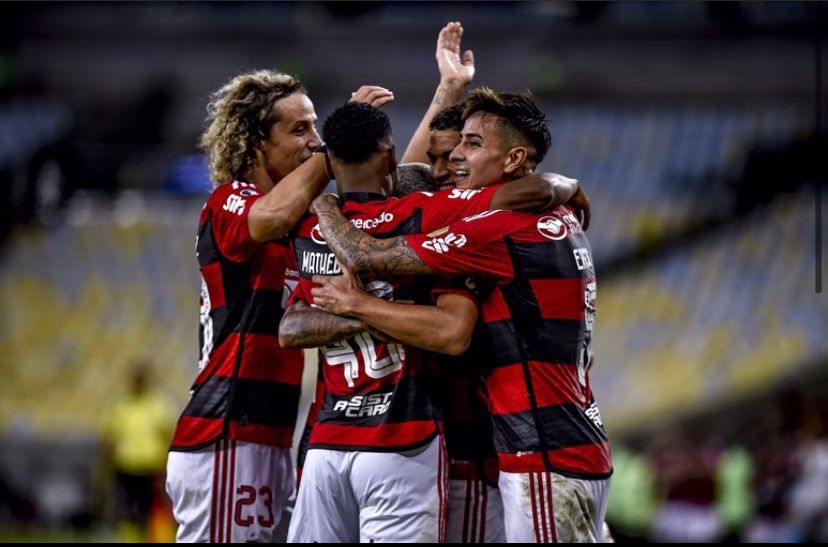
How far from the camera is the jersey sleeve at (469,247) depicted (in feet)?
16.5

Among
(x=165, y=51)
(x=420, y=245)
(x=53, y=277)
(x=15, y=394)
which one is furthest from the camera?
(x=165, y=51)

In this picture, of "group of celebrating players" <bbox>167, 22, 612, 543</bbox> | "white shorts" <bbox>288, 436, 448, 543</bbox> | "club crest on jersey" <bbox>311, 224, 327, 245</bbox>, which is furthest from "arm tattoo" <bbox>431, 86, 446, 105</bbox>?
"white shorts" <bbox>288, 436, 448, 543</bbox>

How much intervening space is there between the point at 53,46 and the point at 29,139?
2885mm

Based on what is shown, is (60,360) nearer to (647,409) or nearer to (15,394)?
(15,394)

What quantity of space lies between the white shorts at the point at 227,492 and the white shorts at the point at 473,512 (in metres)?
0.85

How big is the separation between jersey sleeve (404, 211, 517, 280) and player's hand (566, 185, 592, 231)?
55 cm

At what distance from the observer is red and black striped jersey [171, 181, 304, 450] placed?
18.5 feet

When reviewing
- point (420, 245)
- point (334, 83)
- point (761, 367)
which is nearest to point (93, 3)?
point (334, 83)

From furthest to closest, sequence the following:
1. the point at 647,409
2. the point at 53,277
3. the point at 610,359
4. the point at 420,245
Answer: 1. the point at 53,277
2. the point at 610,359
3. the point at 647,409
4. the point at 420,245

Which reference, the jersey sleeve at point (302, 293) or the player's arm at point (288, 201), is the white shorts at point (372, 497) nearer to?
the jersey sleeve at point (302, 293)

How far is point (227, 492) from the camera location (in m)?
5.62

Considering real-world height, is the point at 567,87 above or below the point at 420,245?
above

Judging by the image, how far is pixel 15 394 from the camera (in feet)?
56.3

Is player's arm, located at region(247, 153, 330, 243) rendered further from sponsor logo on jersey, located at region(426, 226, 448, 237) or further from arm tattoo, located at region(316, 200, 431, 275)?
sponsor logo on jersey, located at region(426, 226, 448, 237)
